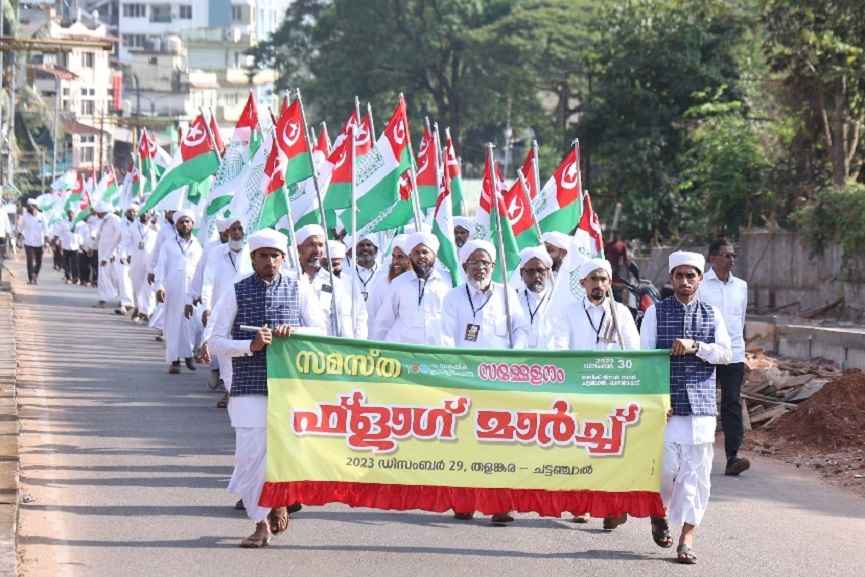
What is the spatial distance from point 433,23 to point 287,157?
49.1 meters

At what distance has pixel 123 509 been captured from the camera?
33.9 feet

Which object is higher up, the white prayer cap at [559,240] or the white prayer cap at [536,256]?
the white prayer cap at [559,240]

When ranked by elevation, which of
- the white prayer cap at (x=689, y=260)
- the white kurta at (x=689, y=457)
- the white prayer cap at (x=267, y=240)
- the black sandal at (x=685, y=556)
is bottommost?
the black sandal at (x=685, y=556)

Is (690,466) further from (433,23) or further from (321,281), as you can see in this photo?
Answer: (433,23)

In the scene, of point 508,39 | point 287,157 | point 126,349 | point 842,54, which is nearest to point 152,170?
point 126,349

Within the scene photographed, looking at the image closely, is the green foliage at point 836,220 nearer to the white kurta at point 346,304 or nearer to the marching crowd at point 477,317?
the marching crowd at point 477,317

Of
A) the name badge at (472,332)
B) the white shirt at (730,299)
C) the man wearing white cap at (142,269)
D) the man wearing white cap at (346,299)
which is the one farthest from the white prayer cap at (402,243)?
the man wearing white cap at (142,269)

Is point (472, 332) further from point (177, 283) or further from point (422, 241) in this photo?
point (177, 283)

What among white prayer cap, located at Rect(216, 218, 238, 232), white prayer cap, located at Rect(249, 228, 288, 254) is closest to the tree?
white prayer cap, located at Rect(216, 218, 238, 232)

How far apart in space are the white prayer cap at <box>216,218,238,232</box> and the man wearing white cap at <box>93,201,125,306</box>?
45.2 ft

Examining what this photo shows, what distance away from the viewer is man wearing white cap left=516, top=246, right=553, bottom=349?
36.1ft

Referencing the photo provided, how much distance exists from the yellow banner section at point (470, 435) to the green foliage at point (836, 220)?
18.0 metres

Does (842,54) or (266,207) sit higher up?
(842,54)

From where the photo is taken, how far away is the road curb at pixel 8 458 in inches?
336
